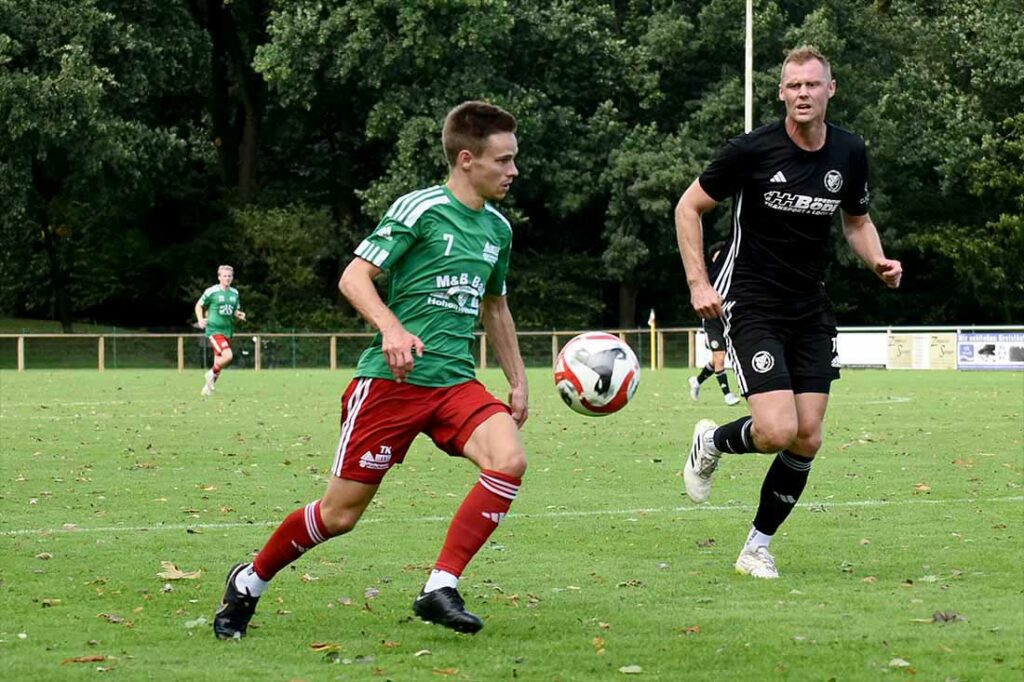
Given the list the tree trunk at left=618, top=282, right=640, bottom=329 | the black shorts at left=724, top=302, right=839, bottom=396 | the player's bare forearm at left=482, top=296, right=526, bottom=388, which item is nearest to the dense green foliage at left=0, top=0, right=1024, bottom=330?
the tree trunk at left=618, top=282, right=640, bottom=329

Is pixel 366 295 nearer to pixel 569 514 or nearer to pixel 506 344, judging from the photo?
pixel 506 344

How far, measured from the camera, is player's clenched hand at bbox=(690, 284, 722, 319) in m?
7.35

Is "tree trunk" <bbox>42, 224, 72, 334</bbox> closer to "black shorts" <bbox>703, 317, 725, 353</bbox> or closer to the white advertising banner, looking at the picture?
the white advertising banner

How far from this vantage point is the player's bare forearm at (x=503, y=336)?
22.5 ft

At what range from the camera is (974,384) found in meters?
30.6

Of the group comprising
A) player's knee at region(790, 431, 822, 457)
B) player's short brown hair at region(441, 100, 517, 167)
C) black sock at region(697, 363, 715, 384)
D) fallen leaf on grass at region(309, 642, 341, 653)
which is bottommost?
fallen leaf on grass at region(309, 642, 341, 653)

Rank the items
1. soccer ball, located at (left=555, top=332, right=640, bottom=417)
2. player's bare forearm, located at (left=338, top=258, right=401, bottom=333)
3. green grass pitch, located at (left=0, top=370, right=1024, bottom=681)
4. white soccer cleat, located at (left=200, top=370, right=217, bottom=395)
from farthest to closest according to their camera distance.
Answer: white soccer cleat, located at (left=200, top=370, right=217, bottom=395), soccer ball, located at (left=555, top=332, right=640, bottom=417), player's bare forearm, located at (left=338, top=258, right=401, bottom=333), green grass pitch, located at (left=0, top=370, right=1024, bottom=681)

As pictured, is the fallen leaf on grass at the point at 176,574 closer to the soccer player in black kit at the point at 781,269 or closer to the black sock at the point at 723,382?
the soccer player in black kit at the point at 781,269

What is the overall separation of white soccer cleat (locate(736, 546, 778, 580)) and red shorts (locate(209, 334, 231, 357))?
2160 cm

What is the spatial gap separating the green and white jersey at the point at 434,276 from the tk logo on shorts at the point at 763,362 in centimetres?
164

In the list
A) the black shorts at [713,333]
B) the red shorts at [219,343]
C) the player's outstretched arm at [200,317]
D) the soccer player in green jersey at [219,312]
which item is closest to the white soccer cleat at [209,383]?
the red shorts at [219,343]

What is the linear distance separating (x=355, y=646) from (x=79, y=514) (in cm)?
484

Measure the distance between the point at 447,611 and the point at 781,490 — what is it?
2.30m

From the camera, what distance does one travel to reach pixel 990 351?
1571 inches
